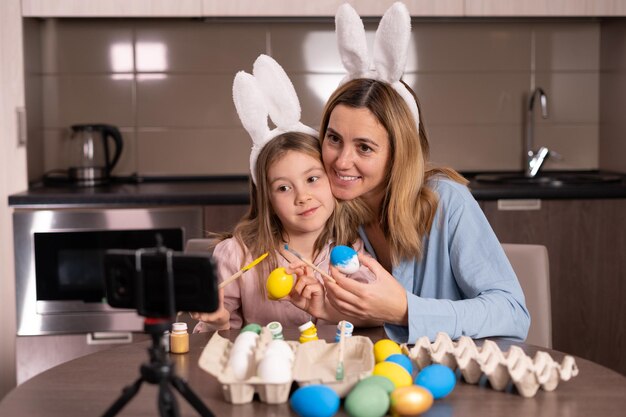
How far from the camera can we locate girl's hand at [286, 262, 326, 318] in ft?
5.57

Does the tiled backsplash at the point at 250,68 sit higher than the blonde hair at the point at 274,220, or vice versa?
the tiled backsplash at the point at 250,68

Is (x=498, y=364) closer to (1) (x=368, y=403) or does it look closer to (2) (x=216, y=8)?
(1) (x=368, y=403)

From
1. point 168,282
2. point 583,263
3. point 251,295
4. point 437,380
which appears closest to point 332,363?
point 437,380

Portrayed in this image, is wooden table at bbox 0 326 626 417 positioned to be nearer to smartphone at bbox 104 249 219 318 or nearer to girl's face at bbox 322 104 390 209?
smartphone at bbox 104 249 219 318

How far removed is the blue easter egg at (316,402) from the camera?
120 cm

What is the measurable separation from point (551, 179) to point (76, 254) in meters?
1.70

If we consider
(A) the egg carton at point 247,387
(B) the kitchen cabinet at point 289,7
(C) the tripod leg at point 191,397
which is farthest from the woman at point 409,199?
(B) the kitchen cabinet at point 289,7

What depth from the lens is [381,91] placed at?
1.87m

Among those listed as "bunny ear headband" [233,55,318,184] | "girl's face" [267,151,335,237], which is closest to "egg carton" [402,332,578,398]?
"girl's face" [267,151,335,237]

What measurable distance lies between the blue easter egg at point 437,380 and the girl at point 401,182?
47 cm

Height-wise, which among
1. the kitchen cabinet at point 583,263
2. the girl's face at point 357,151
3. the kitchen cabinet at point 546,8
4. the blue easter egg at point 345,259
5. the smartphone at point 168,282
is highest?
the kitchen cabinet at point 546,8

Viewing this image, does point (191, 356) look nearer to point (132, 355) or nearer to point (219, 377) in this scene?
point (132, 355)

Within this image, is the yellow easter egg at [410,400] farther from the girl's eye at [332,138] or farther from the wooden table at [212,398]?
the girl's eye at [332,138]

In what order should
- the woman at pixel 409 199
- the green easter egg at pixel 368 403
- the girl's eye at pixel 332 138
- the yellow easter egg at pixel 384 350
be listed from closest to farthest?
the green easter egg at pixel 368 403 → the yellow easter egg at pixel 384 350 → the woman at pixel 409 199 → the girl's eye at pixel 332 138
